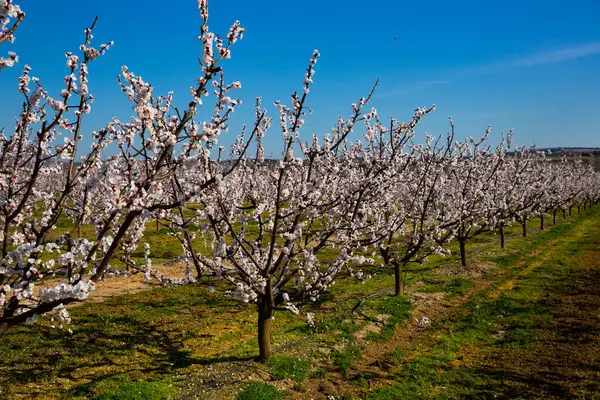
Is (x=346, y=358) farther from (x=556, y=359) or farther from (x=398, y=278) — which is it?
(x=556, y=359)

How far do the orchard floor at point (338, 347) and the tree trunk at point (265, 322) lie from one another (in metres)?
0.32

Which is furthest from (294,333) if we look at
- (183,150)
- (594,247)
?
(594,247)

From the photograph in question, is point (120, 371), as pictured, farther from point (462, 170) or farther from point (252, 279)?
point (462, 170)

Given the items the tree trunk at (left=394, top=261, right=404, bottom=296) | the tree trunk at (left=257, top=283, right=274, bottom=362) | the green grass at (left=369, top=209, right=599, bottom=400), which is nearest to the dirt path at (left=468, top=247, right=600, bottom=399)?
the green grass at (left=369, top=209, right=599, bottom=400)

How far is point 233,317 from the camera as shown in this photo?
1566 cm

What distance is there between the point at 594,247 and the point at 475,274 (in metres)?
15.2

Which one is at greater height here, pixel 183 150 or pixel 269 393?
pixel 183 150

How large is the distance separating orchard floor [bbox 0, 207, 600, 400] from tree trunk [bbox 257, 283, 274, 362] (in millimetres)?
318

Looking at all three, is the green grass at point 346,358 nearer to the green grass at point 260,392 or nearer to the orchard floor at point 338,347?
the orchard floor at point 338,347

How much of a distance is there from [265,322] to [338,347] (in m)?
3.12

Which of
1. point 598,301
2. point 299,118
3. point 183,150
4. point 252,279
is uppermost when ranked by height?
point 299,118

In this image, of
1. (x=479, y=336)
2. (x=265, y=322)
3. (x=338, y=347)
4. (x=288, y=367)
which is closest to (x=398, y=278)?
(x=479, y=336)

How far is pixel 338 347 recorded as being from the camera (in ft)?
41.0

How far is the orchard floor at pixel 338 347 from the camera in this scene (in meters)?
10.1
